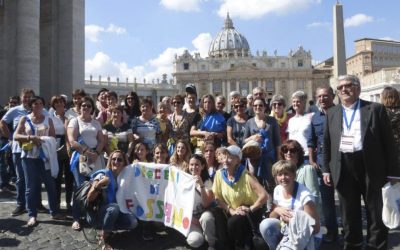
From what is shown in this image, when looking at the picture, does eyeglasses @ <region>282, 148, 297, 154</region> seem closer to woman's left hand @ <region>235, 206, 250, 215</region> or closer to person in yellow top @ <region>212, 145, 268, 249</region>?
person in yellow top @ <region>212, 145, 268, 249</region>

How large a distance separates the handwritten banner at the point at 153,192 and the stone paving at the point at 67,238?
267mm

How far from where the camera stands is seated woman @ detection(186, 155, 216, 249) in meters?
4.82

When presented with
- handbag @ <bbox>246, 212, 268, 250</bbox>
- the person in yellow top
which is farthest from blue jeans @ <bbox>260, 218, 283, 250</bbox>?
the person in yellow top

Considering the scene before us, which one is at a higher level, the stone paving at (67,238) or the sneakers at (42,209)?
the sneakers at (42,209)

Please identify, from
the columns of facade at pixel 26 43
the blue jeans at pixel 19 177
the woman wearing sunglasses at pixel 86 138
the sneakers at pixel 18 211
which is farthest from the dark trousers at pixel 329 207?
the columns of facade at pixel 26 43

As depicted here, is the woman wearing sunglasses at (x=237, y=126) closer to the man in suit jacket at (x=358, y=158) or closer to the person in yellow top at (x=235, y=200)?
the person in yellow top at (x=235, y=200)

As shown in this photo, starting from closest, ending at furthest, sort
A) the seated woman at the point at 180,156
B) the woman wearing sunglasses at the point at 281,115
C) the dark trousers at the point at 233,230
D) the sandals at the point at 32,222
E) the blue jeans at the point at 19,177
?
1. the dark trousers at the point at 233,230
2. the seated woman at the point at 180,156
3. the sandals at the point at 32,222
4. the blue jeans at the point at 19,177
5. the woman wearing sunglasses at the point at 281,115

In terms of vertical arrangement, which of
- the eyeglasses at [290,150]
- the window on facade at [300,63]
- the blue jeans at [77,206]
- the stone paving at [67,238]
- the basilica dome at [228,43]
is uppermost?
the basilica dome at [228,43]

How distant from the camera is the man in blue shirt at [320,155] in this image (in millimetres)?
5289

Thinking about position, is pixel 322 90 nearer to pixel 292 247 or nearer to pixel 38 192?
pixel 292 247

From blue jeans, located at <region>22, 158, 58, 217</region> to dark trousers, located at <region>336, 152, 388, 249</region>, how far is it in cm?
382

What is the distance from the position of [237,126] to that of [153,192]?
60.4 inches

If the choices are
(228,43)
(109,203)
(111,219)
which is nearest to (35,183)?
(109,203)

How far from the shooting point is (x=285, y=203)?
439 centimetres
